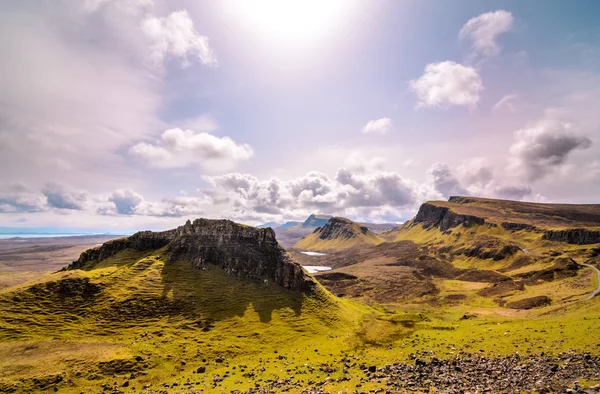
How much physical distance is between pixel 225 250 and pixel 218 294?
59.4ft

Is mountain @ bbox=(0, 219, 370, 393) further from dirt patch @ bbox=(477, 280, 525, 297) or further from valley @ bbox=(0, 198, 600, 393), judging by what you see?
dirt patch @ bbox=(477, 280, 525, 297)

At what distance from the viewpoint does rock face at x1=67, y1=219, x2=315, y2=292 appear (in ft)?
320

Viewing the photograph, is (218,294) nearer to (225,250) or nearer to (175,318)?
(175,318)

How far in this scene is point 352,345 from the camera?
6919cm

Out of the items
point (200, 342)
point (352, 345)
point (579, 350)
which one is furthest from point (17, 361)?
point (579, 350)

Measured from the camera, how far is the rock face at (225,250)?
97.7 meters

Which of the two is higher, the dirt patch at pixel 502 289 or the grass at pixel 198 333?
the grass at pixel 198 333

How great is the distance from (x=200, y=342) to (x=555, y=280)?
182m

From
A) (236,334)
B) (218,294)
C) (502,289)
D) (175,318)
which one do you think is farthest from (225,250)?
(502,289)

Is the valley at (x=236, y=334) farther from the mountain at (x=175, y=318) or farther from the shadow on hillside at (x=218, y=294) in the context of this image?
the shadow on hillside at (x=218, y=294)

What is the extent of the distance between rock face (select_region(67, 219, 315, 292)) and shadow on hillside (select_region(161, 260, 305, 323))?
113 inches

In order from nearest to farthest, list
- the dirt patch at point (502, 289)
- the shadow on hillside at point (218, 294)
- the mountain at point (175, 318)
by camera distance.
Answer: the mountain at point (175, 318) < the shadow on hillside at point (218, 294) < the dirt patch at point (502, 289)

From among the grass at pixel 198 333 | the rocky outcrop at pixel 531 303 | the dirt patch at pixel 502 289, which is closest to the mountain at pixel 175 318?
the grass at pixel 198 333

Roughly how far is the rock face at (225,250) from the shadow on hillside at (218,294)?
2873 mm
